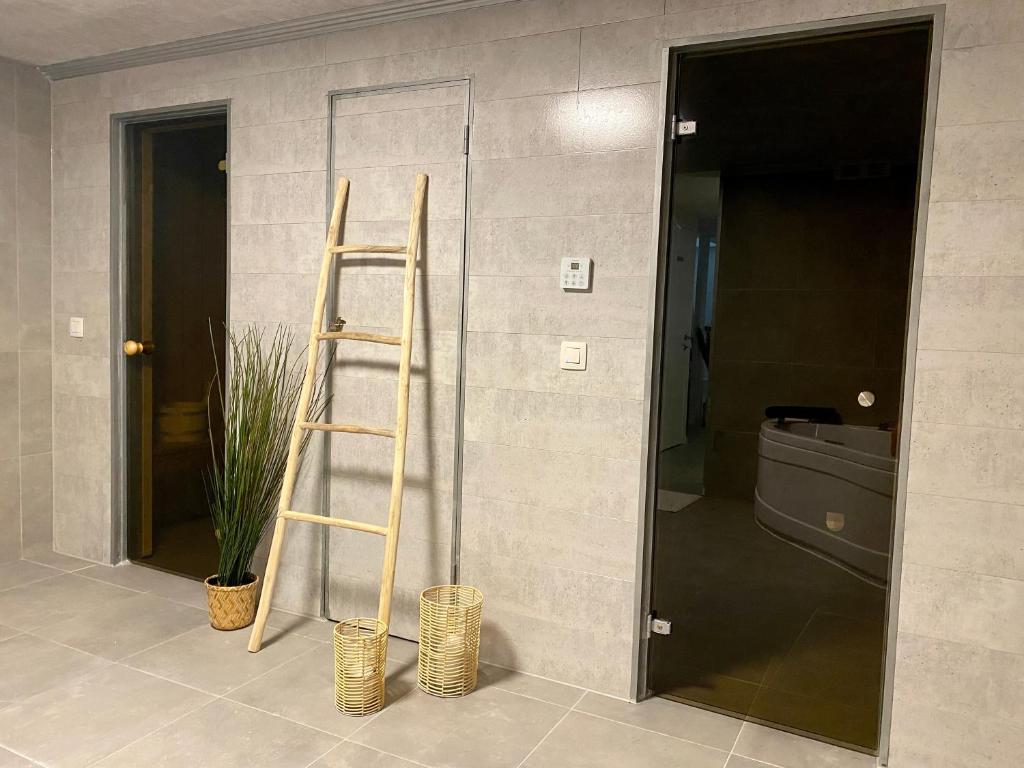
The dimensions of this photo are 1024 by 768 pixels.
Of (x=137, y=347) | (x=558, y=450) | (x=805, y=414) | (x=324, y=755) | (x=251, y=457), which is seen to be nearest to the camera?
(x=324, y=755)

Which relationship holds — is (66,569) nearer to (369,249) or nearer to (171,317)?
(171,317)

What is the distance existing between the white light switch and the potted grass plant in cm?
101

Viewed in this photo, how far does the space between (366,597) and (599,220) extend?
5.36ft

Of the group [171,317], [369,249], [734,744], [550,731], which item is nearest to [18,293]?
[171,317]

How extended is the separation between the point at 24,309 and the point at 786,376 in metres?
3.81

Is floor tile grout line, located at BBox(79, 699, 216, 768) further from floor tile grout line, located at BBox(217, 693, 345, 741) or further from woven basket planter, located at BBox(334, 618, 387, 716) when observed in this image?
woven basket planter, located at BBox(334, 618, 387, 716)

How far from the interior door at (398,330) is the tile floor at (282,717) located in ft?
1.01

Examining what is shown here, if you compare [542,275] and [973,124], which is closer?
[973,124]

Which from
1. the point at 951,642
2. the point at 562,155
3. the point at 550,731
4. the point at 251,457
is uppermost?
the point at 562,155

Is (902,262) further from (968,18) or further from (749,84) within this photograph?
(968,18)

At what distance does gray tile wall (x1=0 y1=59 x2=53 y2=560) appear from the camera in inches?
136

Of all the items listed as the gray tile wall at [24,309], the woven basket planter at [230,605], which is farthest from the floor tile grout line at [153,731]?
the gray tile wall at [24,309]

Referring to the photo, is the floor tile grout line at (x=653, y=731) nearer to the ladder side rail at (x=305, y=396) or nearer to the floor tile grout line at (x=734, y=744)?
the floor tile grout line at (x=734, y=744)

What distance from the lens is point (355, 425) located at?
9.17ft
